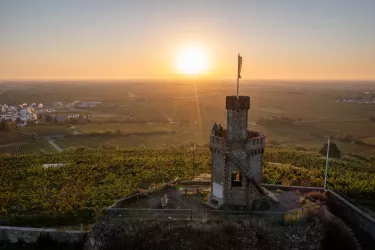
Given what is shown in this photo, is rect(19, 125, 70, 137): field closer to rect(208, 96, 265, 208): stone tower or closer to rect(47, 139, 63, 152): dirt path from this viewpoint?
rect(47, 139, 63, 152): dirt path

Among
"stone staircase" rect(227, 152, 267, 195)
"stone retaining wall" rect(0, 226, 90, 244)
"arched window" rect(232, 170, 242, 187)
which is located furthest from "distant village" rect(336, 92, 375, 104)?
"stone retaining wall" rect(0, 226, 90, 244)

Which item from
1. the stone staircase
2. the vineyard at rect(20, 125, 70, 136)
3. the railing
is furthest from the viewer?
the vineyard at rect(20, 125, 70, 136)

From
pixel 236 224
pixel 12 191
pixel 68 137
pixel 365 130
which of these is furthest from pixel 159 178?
pixel 365 130

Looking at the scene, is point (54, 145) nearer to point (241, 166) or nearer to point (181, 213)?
point (181, 213)

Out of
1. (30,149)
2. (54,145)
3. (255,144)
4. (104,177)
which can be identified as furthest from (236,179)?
(54,145)

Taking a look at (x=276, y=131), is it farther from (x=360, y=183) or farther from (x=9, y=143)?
(x=9, y=143)
